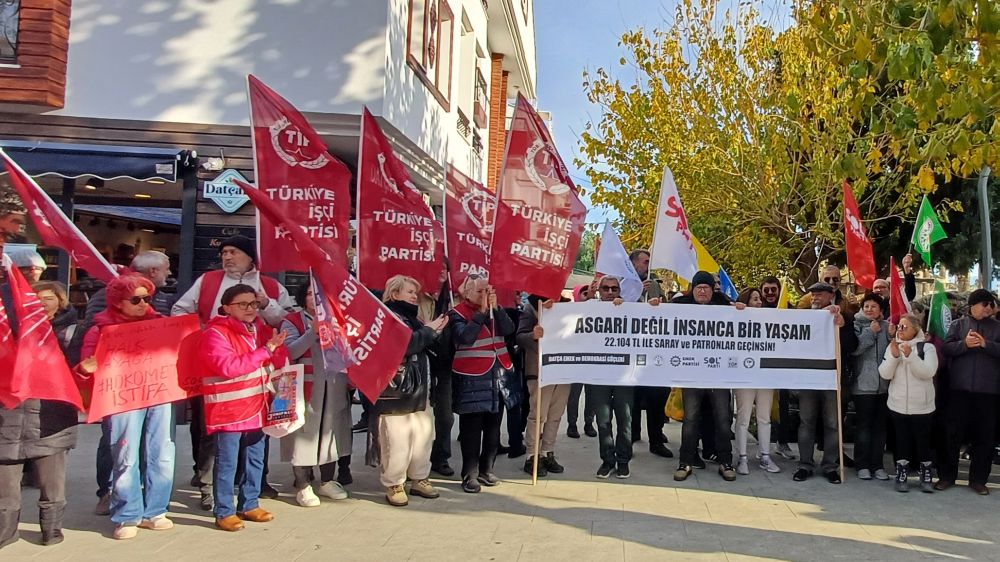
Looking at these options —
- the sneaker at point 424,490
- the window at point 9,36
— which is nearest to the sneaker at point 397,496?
the sneaker at point 424,490

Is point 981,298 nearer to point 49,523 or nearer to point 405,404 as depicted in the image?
point 405,404

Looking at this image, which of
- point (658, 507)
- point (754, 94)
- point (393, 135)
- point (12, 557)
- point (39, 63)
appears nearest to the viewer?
point (12, 557)

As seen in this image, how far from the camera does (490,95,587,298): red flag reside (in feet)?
21.7

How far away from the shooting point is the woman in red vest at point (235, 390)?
210 inches

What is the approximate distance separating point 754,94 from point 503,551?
11603 mm

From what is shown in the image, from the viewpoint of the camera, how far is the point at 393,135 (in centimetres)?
1093

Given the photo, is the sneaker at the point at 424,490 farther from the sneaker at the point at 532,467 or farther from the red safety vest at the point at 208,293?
the red safety vest at the point at 208,293

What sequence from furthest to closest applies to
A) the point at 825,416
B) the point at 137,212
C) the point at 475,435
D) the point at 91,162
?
the point at 137,212 → the point at 91,162 → the point at 825,416 → the point at 475,435

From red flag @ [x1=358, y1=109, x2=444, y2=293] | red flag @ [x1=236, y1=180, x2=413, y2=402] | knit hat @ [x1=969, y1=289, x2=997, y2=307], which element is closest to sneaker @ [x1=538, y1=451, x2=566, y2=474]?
red flag @ [x1=358, y1=109, x2=444, y2=293]

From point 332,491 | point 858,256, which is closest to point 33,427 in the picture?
point 332,491

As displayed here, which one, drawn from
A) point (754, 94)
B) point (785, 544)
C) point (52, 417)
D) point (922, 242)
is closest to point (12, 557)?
point (52, 417)

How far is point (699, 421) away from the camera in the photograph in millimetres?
7527

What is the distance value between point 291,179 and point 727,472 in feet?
15.0

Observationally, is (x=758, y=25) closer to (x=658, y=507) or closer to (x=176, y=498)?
(x=658, y=507)
